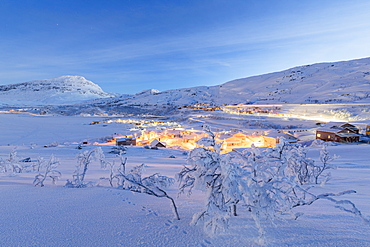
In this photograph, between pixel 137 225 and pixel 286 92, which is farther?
pixel 286 92

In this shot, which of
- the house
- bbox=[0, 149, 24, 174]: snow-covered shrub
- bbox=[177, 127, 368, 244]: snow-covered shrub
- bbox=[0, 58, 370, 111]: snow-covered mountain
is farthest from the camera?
bbox=[0, 58, 370, 111]: snow-covered mountain

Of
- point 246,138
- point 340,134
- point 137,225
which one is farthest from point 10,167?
point 340,134

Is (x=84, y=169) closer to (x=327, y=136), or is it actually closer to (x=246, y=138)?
(x=246, y=138)

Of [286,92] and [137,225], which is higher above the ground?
[286,92]

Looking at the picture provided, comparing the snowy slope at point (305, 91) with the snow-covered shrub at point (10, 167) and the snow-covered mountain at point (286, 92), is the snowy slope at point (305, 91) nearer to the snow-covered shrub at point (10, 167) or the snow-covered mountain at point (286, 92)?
the snow-covered mountain at point (286, 92)

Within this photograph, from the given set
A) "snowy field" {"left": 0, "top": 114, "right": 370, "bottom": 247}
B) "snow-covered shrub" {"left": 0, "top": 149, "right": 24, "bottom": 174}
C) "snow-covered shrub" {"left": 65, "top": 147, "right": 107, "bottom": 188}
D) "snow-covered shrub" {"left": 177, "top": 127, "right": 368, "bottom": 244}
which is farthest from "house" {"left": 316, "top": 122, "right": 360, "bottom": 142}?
"snow-covered shrub" {"left": 0, "top": 149, "right": 24, "bottom": 174}

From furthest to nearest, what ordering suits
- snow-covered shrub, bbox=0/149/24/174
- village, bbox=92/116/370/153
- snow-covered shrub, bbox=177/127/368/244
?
village, bbox=92/116/370/153
snow-covered shrub, bbox=0/149/24/174
snow-covered shrub, bbox=177/127/368/244

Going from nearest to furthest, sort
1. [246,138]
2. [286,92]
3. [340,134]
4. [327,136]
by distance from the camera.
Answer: [340,134] < [327,136] < [246,138] < [286,92]

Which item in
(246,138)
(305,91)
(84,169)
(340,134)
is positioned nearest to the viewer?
(84,169)

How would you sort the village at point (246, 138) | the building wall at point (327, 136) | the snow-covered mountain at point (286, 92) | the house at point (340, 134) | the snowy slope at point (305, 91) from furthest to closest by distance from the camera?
the snow-covered mountain at point (286, 92) → the snowy slope at point (305, 91) → the village at point (246, 138) → the building wall at point (327, 136) → the house at point (340, 134)

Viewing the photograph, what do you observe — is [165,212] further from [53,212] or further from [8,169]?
[8,169]

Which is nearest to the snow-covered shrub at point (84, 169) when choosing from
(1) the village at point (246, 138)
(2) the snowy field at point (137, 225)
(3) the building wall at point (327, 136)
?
(2) the snowy field at point (137, 225)

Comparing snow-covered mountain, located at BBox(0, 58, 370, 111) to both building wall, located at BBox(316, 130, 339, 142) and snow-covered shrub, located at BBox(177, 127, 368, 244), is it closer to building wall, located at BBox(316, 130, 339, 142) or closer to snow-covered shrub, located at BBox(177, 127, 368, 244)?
building wall, located at BBox(316, 130, 339, 142)

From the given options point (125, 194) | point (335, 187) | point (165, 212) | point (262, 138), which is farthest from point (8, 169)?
point (262, 138)
